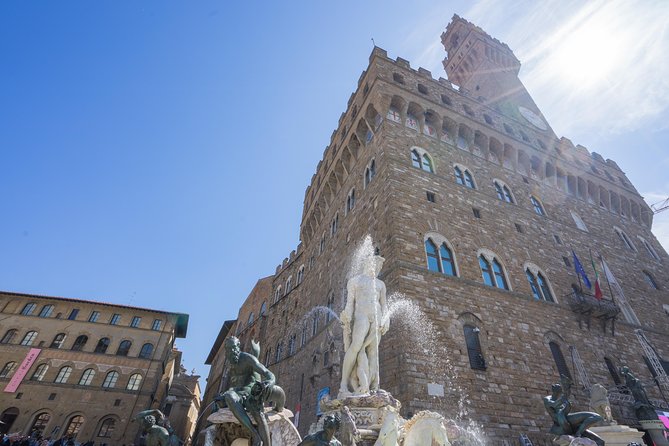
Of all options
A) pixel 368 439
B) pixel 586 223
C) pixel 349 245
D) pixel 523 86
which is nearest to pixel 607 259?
pixel 586 223

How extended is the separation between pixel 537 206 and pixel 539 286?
4.90 meters

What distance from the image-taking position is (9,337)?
24156mm

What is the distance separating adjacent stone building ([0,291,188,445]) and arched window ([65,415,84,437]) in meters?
0.05

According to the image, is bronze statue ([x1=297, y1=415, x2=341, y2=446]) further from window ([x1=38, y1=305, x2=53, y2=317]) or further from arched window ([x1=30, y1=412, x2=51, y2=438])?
window ([x1=38, y1=305, x2=53, y2=317])

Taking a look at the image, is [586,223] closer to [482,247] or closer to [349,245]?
[482,247]

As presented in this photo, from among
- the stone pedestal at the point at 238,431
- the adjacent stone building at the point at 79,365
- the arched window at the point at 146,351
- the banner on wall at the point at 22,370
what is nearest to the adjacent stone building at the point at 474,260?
the stone pedestal at the point at 238,431

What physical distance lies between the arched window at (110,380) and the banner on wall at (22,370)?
4.73m

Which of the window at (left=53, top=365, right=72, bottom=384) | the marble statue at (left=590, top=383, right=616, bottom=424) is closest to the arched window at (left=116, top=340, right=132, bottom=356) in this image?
the window at (left=53, top=365, right=72, bottom=384)

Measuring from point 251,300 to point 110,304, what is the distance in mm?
10674

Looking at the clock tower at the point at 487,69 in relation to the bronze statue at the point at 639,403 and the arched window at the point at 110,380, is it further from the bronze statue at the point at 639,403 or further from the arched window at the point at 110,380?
the arched window at the point at 110,380

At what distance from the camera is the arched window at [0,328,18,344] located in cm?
2386

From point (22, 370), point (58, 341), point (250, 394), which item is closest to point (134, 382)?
point (58, 341)

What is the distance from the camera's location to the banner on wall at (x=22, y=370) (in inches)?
856

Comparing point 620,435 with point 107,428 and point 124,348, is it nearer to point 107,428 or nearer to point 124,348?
point 107,428
